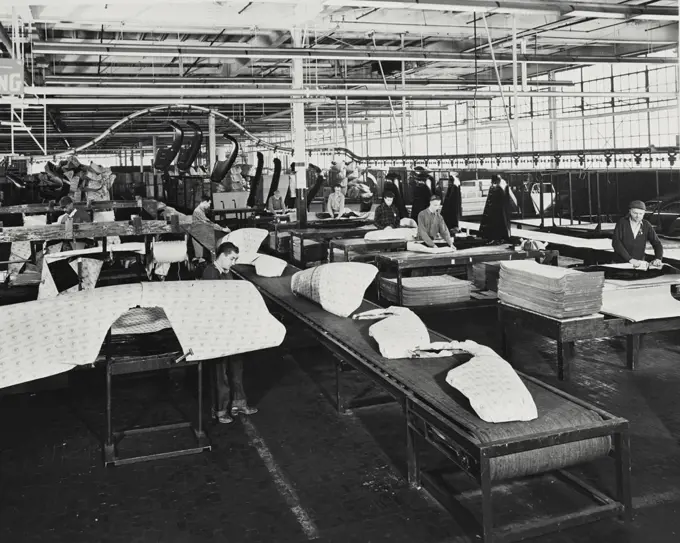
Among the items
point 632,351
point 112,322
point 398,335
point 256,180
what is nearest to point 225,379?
point 112,322

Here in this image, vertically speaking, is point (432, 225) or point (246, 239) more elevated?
point (432, 225)

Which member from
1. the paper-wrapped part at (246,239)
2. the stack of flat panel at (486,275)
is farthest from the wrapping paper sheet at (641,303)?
the paper-wrapped part at (246,239)

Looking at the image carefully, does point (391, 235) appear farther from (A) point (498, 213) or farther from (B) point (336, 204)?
(B) point (336, 204)

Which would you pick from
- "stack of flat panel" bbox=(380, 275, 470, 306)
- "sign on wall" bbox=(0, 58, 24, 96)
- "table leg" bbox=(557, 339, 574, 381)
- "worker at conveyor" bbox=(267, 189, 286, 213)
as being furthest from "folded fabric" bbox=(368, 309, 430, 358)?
"worker at conveyor" bbox=(267, 189, 286, 213)

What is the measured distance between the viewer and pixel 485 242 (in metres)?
11.1

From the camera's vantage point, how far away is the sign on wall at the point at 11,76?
7.77m

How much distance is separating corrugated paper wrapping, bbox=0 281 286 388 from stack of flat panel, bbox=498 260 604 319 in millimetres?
2783

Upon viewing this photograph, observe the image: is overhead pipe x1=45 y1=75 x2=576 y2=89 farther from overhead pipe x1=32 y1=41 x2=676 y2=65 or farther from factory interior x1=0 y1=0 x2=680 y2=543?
overhead pipe x1=32 y1=41 x2=676 y2=65

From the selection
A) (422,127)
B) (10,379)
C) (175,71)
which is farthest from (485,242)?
(422,127)

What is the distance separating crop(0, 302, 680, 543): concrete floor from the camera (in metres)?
4.24

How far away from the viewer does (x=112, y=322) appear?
15.6 ft

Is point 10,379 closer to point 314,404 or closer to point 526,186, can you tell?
point 314,404

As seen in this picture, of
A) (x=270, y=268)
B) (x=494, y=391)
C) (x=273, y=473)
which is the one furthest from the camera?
(x=270, y=268)

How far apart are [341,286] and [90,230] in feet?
9.13
